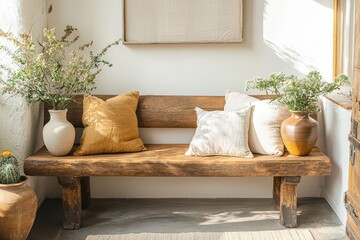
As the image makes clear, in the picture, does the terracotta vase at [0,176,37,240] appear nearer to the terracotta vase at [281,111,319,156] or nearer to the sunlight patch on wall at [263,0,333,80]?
the terracotta vase at [281,111,319,156]

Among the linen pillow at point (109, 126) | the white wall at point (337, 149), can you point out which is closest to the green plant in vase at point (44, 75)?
the linen pillow at point (109, 126)

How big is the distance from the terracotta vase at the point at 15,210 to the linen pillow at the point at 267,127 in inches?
68.1

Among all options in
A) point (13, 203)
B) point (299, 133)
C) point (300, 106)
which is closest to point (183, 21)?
point (300, 106)

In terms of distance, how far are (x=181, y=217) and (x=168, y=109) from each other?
0.91 meters

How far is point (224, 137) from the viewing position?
4.39 m

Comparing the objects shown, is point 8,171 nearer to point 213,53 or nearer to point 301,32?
point 213,53

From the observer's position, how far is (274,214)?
15.3ft

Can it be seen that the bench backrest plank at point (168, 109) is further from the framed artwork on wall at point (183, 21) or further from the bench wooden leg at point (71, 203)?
the bench wooden leg at point (71, 203)

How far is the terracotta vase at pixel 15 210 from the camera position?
3799mm

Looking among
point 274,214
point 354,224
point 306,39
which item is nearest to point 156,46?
point 306,39

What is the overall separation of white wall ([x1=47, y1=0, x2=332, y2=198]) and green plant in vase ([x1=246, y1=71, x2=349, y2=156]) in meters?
0.56

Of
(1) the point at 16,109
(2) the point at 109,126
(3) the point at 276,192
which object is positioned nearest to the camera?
(1) the point at 16,109

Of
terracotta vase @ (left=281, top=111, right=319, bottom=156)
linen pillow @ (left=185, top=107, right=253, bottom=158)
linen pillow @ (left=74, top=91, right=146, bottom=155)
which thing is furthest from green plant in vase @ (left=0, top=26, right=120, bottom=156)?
terracotta vase @ (left=281, top=111, right=319, bottom=156)

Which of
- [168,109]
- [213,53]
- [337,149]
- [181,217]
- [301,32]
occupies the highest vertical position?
[301,32]
